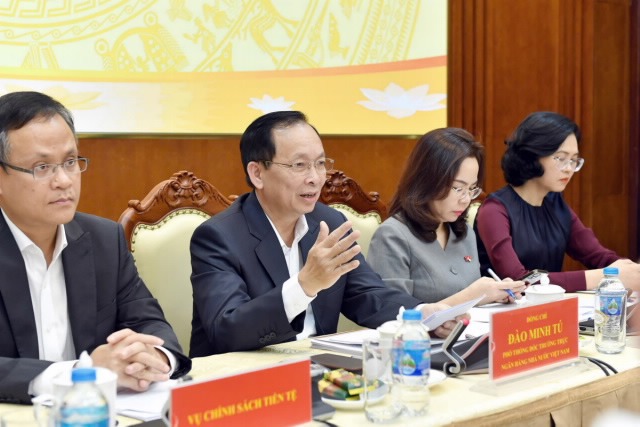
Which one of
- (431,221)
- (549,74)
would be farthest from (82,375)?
(549,74)

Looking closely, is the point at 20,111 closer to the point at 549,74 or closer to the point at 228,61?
the point at 228,61

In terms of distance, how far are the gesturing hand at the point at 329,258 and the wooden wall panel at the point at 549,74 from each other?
286 cm

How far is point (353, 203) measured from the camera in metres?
3.22

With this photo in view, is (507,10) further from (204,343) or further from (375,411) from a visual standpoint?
(375,411)

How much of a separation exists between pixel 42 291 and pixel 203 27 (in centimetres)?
204

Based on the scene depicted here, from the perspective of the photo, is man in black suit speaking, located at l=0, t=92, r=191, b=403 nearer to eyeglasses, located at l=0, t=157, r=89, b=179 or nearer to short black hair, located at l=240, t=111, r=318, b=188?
eyeglasses, located at l=0, t=157, r=89, b=179

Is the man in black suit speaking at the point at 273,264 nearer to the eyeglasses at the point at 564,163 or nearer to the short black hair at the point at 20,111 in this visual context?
the short black hair at the point at 20,111

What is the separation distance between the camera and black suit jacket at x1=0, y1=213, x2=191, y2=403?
6.17 ft

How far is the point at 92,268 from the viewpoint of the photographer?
6.72 feet

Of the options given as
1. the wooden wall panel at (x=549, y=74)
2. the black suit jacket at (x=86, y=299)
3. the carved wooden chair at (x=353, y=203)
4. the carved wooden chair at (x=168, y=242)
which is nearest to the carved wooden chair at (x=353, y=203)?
the carved wooden chair at (x=353, y=203)

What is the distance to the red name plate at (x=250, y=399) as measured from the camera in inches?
50.4

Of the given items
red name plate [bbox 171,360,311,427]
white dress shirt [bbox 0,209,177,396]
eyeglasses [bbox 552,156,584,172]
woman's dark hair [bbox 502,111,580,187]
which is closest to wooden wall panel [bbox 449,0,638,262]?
woman's dark hair [bbox 502,111,580,187]

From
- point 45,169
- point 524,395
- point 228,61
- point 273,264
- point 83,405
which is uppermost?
point 228,61

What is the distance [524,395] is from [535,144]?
206cm
